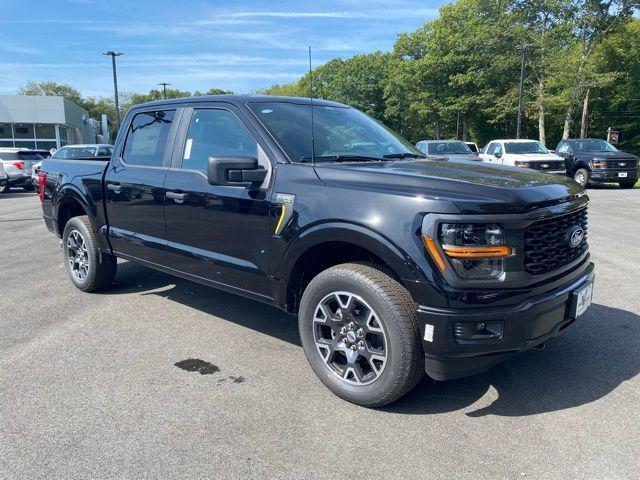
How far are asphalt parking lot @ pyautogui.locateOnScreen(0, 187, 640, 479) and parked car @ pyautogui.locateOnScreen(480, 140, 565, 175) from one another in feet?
44.2

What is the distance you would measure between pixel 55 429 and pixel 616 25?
4560 centimetres

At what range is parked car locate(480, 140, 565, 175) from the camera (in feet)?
56.6

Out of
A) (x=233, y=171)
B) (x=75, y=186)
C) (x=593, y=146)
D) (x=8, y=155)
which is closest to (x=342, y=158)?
(x=233, y=171)

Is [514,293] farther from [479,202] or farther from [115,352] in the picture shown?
[115,352]

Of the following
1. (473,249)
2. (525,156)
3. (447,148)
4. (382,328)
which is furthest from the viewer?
(447,148)

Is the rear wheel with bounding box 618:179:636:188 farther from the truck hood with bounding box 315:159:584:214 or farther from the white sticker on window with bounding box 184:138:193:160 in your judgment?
the white sticker on window with bounding box 184:138:193:160

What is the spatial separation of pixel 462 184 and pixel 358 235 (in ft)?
2.13

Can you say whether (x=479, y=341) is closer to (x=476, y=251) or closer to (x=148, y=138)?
(x=476, y=251)

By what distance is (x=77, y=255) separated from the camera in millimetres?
5613

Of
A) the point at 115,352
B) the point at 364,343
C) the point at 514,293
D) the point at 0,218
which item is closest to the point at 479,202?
the point at 514,293

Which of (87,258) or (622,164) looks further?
(622,164)

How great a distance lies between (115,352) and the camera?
395 cm

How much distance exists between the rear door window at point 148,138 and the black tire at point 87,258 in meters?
1.01

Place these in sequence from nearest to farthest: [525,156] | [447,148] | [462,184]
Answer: [462,184] → [525,156] → [447,148]
